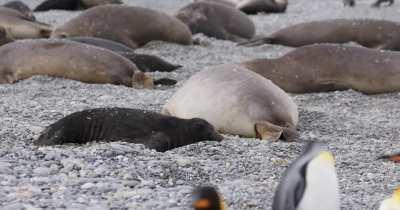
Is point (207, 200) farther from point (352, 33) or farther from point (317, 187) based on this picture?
point (352, 33)

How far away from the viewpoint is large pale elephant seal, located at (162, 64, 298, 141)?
5586 mm

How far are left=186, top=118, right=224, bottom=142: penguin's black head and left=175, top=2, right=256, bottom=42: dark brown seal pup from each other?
6336 millimetres

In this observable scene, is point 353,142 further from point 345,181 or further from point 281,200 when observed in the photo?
point 281,200

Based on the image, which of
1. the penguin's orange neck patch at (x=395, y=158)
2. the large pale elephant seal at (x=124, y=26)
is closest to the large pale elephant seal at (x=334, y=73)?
the penguin's orange neck patch at (x=395, y=158)

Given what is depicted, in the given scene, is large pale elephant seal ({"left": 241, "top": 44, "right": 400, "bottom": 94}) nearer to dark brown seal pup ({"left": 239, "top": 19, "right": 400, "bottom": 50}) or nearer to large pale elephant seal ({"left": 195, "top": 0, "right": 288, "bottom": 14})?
dark brown seal pup ({"left": 239, "top": 19, "right": 400, "bottom": 50})

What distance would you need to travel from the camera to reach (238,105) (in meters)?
5.72

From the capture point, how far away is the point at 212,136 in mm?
5246

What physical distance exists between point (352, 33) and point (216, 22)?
2.28 m

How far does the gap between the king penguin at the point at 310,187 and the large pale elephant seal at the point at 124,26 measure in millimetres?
7033

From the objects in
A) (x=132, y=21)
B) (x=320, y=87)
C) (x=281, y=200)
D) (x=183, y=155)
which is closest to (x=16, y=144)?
(x=183, y=155)

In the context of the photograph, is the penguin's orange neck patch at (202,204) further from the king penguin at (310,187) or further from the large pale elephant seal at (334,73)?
the large pale elephant seal at (334,73)

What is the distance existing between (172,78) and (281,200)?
5.23 metres

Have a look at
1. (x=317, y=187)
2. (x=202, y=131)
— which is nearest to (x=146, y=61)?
(x=202, y=131)

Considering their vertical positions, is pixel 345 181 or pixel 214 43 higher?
pixel 345 181
